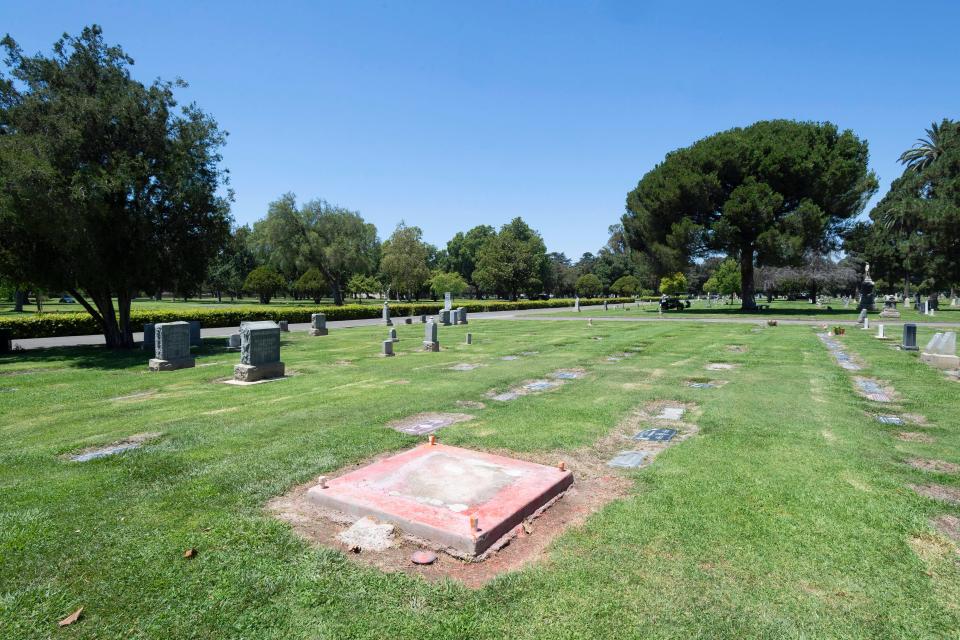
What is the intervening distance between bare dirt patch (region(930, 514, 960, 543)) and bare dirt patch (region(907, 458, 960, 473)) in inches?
57.4

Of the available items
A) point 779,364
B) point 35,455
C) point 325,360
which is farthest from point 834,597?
point 325,360

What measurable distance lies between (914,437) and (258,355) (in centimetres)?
1206

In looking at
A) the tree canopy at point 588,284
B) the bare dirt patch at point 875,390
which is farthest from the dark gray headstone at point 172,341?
the tree canopy at point 588,284

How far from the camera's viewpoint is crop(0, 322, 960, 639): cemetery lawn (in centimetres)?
309

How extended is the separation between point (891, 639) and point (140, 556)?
16.3ft

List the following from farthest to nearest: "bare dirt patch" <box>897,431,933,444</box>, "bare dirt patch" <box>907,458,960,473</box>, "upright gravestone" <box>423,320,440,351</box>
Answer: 1. "upright gravestone" <box>423,320,440,351</box>
2. "bare dirt patch" <box>897,431,933,444</box>
3. "bare dirt patch" <box>907,458,960,473</box>

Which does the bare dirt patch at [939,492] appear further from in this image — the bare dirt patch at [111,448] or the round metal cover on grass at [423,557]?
the bare dirt patch at [111,448]

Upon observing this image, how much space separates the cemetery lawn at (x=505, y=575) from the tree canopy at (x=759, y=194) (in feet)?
98.7

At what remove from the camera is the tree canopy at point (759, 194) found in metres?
36.3

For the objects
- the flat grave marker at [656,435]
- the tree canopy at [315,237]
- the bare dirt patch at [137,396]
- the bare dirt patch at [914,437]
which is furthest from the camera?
the tree canopy at [315,237]

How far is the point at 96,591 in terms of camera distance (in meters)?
3.36

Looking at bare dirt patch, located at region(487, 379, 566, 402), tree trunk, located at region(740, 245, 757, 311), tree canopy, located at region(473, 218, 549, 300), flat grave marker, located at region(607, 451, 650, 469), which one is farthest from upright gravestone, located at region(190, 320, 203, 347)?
tree canopy, located at region(473, 218, 549, 300)

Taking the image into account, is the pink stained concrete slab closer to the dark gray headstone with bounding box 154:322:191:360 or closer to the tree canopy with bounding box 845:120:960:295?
the dark gray headstone with bounding box 154:322:191:360

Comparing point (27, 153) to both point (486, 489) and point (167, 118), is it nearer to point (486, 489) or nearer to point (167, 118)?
point (167, 118)
